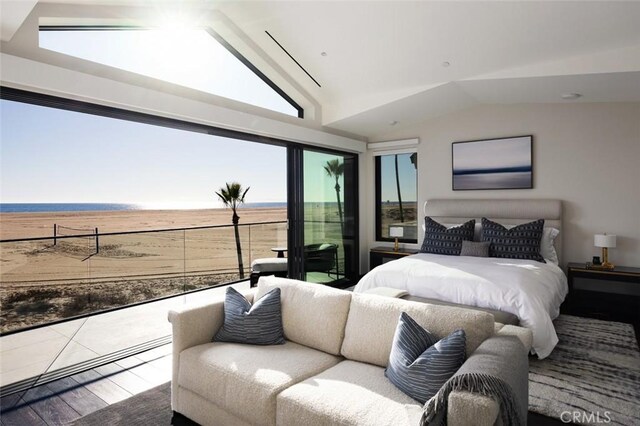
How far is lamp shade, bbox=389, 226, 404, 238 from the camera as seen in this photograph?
19.4 feet

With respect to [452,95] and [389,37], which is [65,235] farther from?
[452,95]

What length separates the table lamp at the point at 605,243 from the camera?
14.0 feet

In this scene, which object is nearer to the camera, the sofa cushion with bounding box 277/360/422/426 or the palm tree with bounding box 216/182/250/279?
the sofa cushion with bounding box 277/360/422/426

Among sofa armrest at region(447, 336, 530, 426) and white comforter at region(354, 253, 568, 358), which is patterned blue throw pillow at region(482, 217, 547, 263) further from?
sofa armrest at region(447, 336, 530, 426)

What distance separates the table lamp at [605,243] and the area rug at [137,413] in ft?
15.6

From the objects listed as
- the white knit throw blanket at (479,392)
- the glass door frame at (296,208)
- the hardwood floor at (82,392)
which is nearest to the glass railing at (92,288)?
the hardwood floor at (82,392)

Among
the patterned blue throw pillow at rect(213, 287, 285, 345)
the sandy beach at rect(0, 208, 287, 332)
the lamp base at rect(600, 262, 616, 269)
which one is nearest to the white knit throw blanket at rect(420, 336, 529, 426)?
the patterned blue throw pillow at rect(213, 287, 285, 345)

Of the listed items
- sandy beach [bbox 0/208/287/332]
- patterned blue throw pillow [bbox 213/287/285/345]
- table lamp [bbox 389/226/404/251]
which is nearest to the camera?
patterned blue throw pillow [bbox 213/287/285/345]

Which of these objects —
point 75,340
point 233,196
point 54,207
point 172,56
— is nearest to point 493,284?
point 172,56

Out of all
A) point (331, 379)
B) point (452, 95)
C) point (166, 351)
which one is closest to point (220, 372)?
point (331, 379)

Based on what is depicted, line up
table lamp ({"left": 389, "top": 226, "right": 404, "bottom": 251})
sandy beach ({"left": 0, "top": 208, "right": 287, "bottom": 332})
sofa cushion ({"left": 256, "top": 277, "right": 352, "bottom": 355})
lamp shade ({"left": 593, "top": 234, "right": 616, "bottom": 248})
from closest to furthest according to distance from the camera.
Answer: sofa cushion ({"left": 256, "top": 277, "right": 352, "bottom": 355}) < sandy beach ({"left": 0, "top": 208, "right": 287, "bottom": 332}) < lamp shade ({"left": 593, "top": 234, "right": 616, "bottom": 248}) < table lamp ({"left": 389, "top": 226, "right": 404, "bottom": 251})

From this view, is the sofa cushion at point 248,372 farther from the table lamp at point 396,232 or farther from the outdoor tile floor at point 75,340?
the table lamp at point 396,232

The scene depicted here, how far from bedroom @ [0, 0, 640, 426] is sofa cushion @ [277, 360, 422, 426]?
2678mm

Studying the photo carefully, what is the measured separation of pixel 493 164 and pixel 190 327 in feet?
15.3
